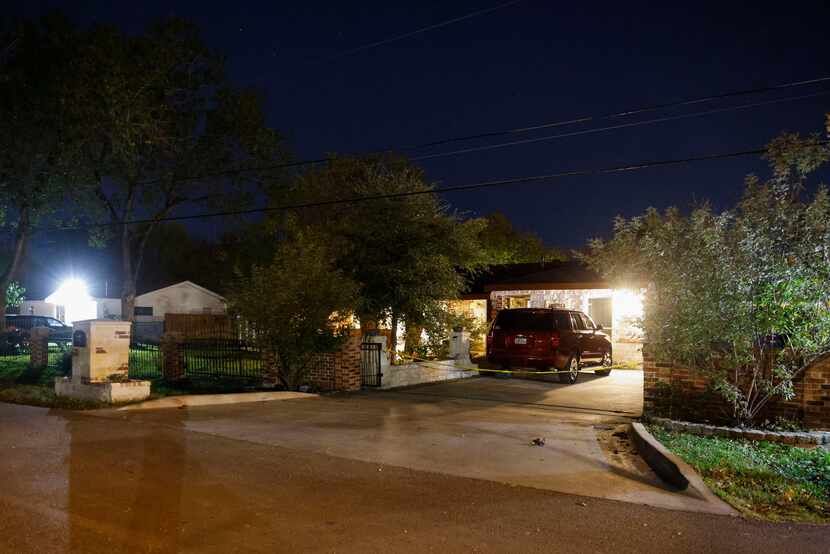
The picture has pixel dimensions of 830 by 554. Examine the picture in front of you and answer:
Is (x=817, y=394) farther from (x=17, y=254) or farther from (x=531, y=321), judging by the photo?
(x=17, y=254)

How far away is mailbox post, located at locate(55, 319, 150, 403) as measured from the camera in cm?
1384

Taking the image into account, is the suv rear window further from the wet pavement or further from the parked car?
the parked car

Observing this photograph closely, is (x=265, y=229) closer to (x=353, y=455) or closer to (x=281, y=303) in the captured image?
(x=281, y=303)

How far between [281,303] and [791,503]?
10.9 meters

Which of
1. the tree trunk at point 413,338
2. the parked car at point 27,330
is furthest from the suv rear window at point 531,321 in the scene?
the parked car at point 27,330

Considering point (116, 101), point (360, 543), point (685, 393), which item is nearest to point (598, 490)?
point (360, 543)

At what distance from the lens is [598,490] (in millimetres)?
7809

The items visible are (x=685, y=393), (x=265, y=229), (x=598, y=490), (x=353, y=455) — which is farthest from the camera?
(x=265, y=229)

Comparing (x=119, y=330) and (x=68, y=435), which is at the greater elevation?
(x=119, y=330)

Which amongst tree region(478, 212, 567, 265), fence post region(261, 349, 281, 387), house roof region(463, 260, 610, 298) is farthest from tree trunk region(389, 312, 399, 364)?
tree region(478, 212, 567, 265)

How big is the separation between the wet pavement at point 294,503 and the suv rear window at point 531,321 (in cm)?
790

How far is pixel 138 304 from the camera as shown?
138ft

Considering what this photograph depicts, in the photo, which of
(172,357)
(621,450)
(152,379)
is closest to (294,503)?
(621,450)

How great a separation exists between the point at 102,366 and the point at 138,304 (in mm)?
29646
